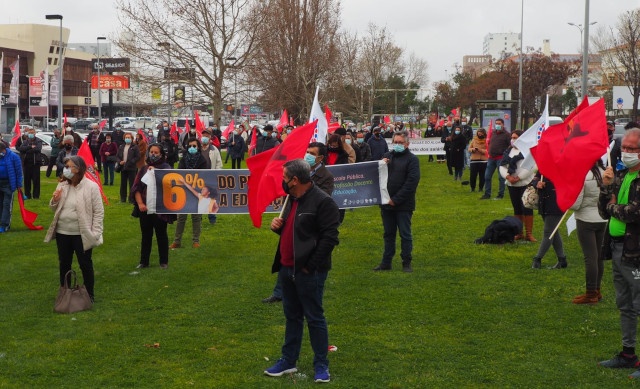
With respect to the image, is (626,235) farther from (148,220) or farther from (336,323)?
(148,220)

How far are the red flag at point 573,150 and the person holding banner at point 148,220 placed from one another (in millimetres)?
6075

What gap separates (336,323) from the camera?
28.6 ft

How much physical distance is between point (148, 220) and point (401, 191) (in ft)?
12.7

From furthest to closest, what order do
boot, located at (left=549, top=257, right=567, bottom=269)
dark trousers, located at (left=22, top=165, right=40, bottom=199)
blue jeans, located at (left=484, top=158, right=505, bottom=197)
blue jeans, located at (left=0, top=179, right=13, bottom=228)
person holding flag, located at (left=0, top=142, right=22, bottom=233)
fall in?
dark trousers, located at (left=22, top=165, right=40, bottom=199) < blue jeans, located at (left=484, top=158, right=505, bottom=197) < blue jeans, located at (left=0, top=179, right=13, bottom=228) < person holding flag, located at (left=0, top=142, right=22, bottom=233) < boot, located at (left=549, top=257, right=567, bottom=269)

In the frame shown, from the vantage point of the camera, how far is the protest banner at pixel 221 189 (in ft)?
39.4

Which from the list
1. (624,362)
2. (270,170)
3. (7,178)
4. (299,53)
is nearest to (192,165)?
(7,178)

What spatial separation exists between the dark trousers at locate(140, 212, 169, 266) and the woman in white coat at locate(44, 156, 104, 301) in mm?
2336

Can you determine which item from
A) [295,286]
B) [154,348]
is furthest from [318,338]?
[154,348]

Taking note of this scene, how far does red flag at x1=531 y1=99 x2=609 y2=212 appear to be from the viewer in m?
7.91

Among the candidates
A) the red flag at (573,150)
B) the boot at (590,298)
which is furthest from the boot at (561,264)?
the red flag at (573,150)

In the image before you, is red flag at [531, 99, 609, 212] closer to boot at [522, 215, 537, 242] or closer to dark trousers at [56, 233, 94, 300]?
dark trousers at [56, 233, 94, 300]

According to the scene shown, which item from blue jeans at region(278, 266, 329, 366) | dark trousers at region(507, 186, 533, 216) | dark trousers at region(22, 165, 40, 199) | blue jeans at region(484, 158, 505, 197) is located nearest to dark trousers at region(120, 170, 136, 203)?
dark trousers at region(22, 165, 40, 199)

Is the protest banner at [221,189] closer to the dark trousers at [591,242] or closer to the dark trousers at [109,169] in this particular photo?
the dark trousers at [591,242]

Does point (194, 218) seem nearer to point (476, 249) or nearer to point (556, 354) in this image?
point (476, 249)
